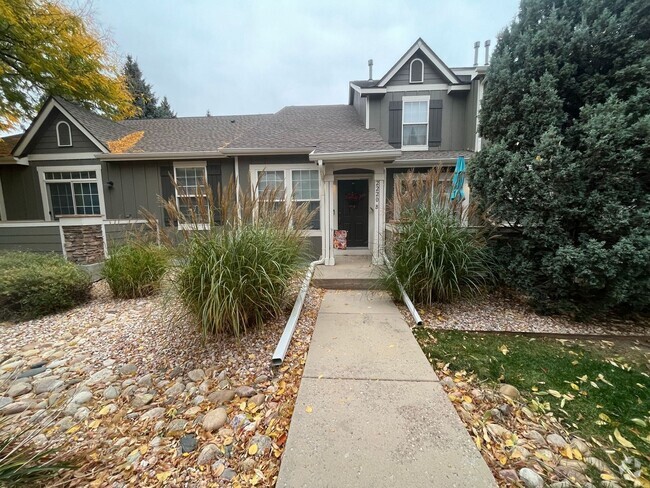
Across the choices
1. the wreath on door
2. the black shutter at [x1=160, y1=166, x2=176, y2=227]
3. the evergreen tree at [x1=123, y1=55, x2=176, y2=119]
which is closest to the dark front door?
the wreath on door

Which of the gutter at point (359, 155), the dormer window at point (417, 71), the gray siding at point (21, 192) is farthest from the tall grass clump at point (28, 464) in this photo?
the dormer window at point (417, 71)

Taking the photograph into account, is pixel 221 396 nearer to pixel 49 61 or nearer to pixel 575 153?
pixel 575 153

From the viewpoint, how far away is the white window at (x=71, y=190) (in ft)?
27.3

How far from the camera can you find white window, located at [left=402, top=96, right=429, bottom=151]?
8.55 metres

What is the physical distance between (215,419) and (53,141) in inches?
418

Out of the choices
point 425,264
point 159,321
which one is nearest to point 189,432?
point 159,321

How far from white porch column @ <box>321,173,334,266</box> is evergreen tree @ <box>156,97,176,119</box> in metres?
22.7

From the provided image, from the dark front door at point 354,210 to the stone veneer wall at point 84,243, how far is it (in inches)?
270

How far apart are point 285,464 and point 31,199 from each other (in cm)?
1160

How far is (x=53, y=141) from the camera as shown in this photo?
8227 mm

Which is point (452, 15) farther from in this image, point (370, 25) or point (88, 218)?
point (88, 218)

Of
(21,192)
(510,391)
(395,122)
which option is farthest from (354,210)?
(21,192)

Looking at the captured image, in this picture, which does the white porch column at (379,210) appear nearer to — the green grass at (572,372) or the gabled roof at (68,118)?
the green grass at (572,372)

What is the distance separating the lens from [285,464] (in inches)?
64.9
